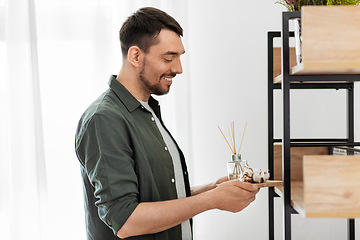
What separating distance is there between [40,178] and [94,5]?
98cm

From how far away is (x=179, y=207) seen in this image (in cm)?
95

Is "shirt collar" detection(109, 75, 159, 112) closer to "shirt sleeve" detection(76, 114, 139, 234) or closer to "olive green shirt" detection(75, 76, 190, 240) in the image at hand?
"olive green shirt" detection(75, 76, 190, 240)

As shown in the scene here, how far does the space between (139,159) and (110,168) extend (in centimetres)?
11

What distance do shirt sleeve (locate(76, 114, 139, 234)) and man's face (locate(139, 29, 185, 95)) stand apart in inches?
8.9

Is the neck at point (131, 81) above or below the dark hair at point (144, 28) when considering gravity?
below

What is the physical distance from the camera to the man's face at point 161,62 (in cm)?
109

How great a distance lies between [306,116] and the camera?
185 cm

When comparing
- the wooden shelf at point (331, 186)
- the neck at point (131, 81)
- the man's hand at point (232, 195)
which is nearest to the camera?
the wooden shelf at point (331, 186)

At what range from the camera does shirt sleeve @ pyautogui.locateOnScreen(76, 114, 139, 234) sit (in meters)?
0.89

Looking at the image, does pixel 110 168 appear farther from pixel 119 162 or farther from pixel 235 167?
pixel 235 167

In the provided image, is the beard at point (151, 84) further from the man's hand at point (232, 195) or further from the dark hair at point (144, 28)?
the man's hand at point (232, 195)

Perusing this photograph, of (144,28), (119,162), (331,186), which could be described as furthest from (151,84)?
(331,186)

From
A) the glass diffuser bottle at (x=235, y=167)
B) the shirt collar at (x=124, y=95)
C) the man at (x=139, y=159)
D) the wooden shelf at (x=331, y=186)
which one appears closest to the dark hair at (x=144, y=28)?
the man at (x=139, y=159)

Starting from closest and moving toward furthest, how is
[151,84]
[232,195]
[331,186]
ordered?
[331,186] → [232,195] → [151,84]
